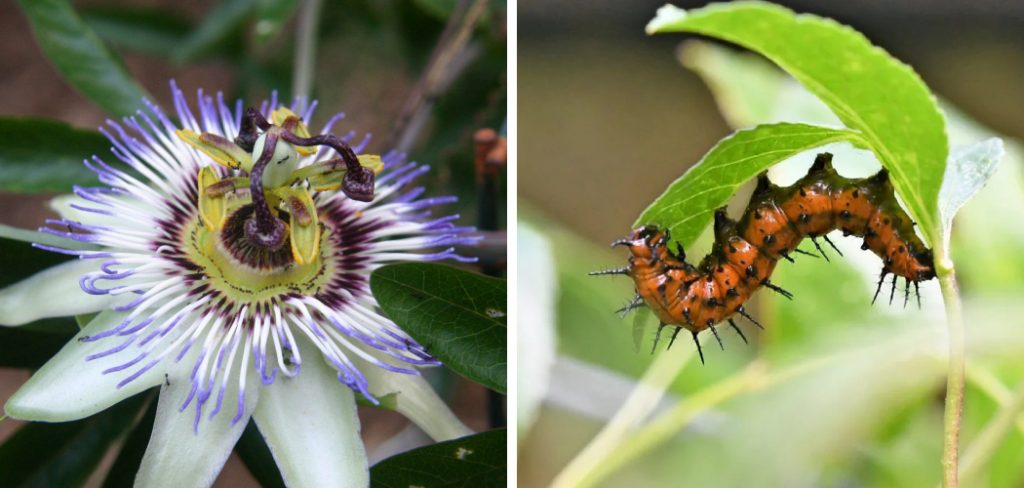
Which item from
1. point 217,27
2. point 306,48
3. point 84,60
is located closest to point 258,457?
point 84,60

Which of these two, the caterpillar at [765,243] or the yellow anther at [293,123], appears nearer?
the caterpillar at [765,243]

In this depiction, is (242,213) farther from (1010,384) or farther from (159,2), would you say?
(159,2)

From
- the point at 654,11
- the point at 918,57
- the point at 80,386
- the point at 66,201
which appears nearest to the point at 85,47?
the point at 66,201

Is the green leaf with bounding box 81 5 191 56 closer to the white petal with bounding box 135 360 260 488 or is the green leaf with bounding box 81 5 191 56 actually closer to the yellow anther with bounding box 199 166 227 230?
the yellow anther with bounding box 199 166 227 230

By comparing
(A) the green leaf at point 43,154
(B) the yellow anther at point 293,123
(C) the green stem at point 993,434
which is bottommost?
(C) the green stem at point 993,434

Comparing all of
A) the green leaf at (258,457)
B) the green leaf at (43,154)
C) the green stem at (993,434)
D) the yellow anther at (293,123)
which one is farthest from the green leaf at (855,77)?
the green leaf at (43,154)

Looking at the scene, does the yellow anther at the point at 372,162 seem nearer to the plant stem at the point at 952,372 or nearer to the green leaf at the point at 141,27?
the plant stem at the point at 952,372

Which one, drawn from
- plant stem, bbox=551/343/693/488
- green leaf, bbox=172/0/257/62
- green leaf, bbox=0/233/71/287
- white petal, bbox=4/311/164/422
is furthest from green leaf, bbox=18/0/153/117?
plant stem, bbox=551/343/693/488
